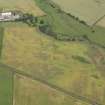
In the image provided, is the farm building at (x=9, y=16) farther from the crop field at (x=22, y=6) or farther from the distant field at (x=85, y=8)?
the distant field at (x=85, y=8)

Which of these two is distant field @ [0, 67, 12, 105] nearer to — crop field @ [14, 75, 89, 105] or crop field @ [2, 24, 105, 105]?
crop field @ [14, 75, 89, 105]

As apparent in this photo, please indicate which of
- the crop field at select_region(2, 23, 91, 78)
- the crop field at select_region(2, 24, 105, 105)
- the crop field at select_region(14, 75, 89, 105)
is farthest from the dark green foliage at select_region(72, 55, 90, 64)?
the crop field at select_region(14, 75, 89, 105)

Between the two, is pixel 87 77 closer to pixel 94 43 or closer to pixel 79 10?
pixel 94 43

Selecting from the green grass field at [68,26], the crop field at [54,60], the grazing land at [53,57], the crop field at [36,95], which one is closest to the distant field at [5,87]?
the grazing land at [53,57]

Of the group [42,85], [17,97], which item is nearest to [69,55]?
[42,85]

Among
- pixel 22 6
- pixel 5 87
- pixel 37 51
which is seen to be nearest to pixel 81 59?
pixel 37 51

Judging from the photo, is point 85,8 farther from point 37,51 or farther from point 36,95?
point 36,95
